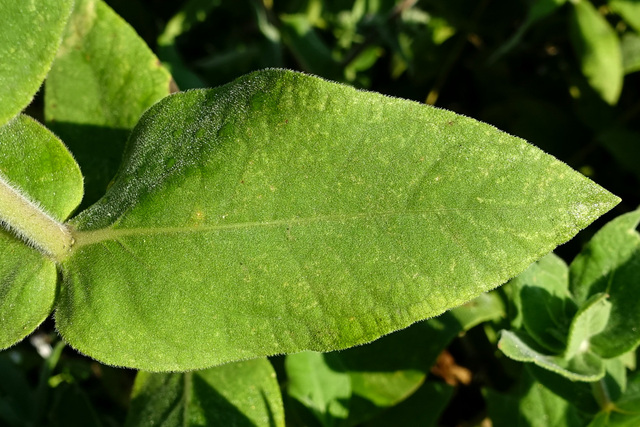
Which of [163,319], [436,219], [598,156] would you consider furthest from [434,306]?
[598,156]

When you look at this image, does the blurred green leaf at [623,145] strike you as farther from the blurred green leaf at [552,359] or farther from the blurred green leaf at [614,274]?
the blurred green leaf at [552,359]

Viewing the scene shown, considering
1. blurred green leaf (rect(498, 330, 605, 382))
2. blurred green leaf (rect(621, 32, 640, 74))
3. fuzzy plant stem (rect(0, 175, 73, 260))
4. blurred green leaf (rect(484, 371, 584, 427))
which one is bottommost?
blurred green leaf (rect(484, 371, 584, 427))

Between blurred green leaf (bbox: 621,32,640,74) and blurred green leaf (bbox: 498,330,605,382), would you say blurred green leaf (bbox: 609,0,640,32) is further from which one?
blurred green leaf (bbox: 498,330,605,382)

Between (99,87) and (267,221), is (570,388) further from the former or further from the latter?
(99,87)

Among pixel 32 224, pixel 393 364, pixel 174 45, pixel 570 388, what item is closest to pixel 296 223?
pixel 32 224

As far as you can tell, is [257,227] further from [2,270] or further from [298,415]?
[298,415]

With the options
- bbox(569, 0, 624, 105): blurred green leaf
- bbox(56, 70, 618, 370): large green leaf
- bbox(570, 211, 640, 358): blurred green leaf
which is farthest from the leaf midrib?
bbox(569, 0, 624, 105): blurred green leaf
